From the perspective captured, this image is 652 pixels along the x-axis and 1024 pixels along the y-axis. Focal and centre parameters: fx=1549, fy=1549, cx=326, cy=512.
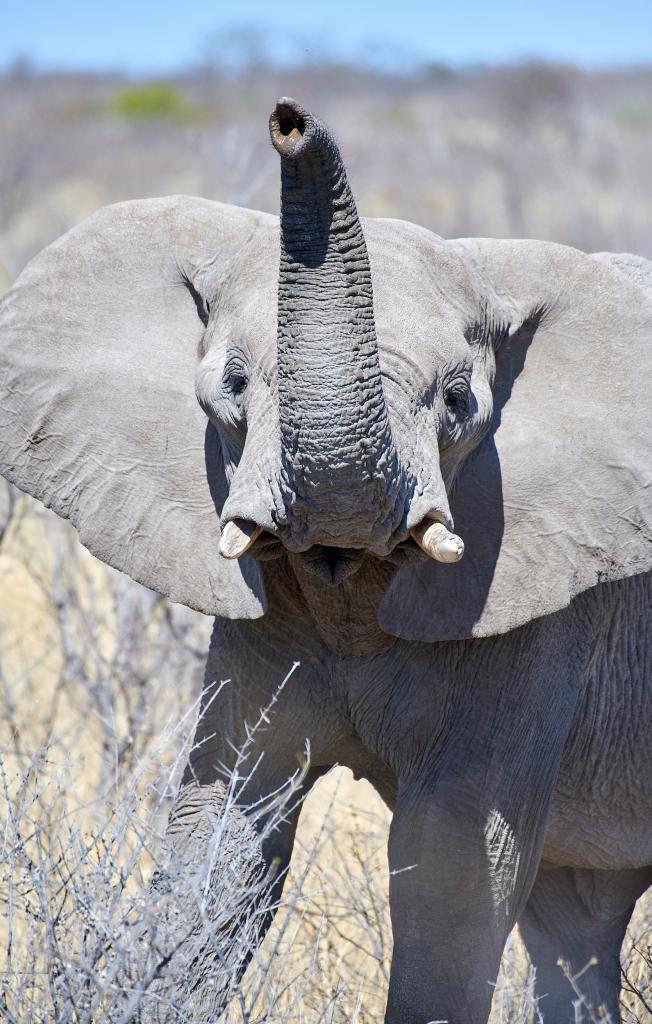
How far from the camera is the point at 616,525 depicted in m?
2.68

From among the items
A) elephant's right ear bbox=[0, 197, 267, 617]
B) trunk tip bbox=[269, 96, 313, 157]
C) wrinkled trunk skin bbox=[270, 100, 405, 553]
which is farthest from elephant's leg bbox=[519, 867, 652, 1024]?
trunk tip bbox=[269, 96, 313, 157]

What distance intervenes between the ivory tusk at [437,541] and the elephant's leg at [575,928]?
1680mm

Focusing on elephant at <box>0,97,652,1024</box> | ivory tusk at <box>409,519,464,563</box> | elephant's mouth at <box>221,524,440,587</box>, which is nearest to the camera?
ivory tusk at <box>409,519,464,563</box>

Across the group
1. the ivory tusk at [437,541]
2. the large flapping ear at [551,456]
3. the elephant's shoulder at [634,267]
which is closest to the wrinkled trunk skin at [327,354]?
the ivory tusk at [437,541]

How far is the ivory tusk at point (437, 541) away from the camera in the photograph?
6.96 feet

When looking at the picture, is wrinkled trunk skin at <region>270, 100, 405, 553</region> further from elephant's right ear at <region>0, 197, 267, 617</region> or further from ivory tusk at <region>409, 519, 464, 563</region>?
elephant's right ear at <region>0, 197, 267, 617</region>

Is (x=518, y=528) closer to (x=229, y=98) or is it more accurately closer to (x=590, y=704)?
(x=590, y=704)

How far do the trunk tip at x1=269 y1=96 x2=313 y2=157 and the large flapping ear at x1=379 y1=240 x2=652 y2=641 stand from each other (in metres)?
0.78

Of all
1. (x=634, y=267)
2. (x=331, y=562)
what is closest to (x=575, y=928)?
(x=634, y=267)

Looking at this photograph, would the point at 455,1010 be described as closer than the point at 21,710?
Yes

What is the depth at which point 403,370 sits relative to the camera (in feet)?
7.36

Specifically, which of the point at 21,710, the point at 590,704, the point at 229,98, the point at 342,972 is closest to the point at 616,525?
the point at 590,704

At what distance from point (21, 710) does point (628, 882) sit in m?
2.09

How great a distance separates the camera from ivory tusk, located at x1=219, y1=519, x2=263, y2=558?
2.15 m
